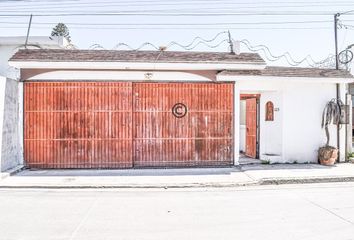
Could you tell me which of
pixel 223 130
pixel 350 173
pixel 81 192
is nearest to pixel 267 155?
pixel 223 130

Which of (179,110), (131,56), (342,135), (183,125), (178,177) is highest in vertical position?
(131,56)

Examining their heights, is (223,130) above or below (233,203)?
above

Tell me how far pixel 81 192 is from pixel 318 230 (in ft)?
19.6

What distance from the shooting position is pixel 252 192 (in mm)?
10109

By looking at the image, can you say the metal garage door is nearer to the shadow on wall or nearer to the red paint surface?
the shadow on wall

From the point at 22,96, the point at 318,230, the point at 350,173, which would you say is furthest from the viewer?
the point at 22,96

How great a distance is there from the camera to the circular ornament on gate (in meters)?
13.7

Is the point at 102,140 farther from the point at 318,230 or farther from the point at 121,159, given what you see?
the point at 318,230

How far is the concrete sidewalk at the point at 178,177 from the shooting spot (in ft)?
35.8

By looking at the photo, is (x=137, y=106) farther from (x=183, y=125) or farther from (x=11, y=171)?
(x=11, y=171)

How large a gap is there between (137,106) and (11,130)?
165 inches

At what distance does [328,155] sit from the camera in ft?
46.0

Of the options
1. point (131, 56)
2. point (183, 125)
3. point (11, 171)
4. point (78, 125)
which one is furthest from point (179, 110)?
point (11, 171)

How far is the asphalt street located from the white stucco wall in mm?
3887
